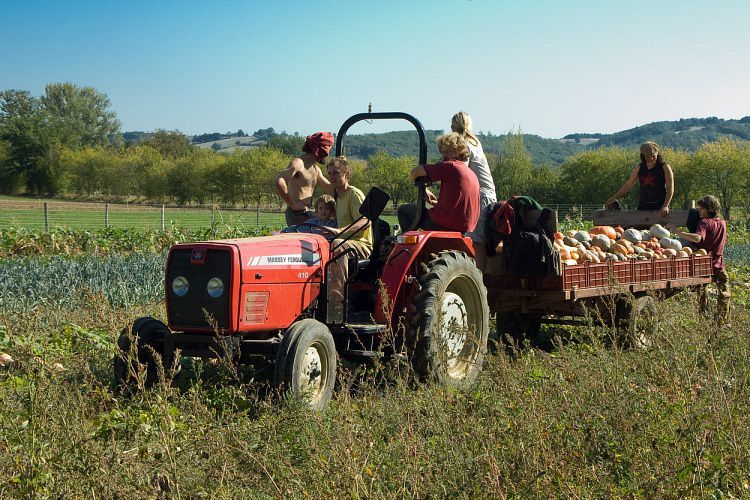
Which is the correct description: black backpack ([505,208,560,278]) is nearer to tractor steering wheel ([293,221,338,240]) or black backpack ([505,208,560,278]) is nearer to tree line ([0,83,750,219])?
tractor steering wheel ([293,221,338,240])

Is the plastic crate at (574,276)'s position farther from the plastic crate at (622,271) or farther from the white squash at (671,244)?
the white squash at (671,244)

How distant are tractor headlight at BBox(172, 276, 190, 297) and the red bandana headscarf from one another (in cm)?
240

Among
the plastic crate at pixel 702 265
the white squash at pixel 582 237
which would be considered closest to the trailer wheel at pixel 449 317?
the white squash at pixel 582 237

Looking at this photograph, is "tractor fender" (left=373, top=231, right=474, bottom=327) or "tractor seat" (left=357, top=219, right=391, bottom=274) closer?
"tractor fender" (left=373, top=231, right=474, bottom=327)

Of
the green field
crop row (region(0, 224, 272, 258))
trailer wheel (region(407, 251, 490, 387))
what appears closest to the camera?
trailer wheel (region(407, 251, 490, 387))

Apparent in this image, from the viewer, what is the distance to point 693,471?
3.16m

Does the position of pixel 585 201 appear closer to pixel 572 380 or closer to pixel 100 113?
pixel 572 380

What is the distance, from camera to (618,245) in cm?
802

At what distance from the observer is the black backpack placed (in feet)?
22.2

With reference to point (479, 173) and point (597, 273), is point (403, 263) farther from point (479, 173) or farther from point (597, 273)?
point (597, 273)

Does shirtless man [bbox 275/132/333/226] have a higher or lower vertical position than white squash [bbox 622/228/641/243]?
higher

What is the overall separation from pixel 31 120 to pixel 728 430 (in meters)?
98.8

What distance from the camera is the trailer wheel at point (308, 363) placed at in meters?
4.85

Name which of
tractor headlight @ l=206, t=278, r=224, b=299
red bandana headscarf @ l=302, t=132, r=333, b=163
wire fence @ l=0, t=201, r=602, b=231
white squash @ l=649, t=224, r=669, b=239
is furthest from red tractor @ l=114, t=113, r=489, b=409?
wire fence @ l=0, t=201, r=602, b=231
